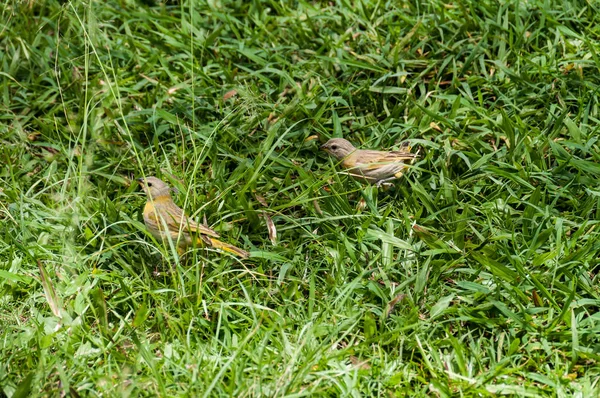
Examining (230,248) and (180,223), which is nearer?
(180,223)

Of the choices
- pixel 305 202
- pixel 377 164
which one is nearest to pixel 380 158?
pixel 377 164

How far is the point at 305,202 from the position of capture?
6133 mm

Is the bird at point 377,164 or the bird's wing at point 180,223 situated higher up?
the bird's wing at point 180,223

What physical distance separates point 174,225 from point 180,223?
0.92 ft

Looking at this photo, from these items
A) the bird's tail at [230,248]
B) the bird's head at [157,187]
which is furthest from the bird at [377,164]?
the bird's head at [157,187]

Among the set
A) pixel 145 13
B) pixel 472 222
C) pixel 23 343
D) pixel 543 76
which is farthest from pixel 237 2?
pixel 23 343

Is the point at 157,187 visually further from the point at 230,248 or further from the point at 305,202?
the point at 305,202

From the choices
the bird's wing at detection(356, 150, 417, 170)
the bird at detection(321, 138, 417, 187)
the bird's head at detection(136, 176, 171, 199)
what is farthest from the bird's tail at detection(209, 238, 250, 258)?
the bird's wing at detection(356, 150, 417, 170)

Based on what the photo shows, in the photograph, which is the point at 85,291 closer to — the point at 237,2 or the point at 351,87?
the point at 351,87

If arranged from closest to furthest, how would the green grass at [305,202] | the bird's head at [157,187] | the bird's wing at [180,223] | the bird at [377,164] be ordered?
the green grass at [305,202] < the bird's wing at [180,223] < the bird's head at [157,187] < the bird at [377,164]

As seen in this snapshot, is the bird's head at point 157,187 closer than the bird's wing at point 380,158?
Yes

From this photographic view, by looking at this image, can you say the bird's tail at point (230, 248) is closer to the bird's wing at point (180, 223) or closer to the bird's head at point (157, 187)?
the bird's wing at point (180, 223)

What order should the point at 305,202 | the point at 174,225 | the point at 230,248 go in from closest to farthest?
the point at 230,248 → the point at 174,225 → the point at 305,202

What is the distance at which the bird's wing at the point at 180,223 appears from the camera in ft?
18.7
